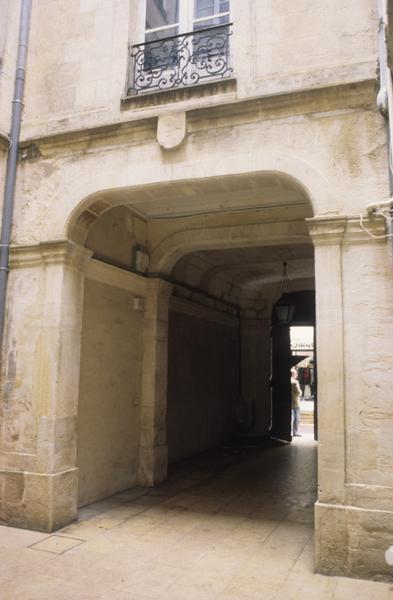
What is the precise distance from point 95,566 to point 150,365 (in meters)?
3.05

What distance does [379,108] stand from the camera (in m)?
4.25

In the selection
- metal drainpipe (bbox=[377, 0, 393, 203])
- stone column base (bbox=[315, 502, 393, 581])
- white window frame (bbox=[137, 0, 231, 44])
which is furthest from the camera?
white window frame (bbox=[137, 0, 231, 44])

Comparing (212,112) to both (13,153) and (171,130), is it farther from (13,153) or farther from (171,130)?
(13,153)

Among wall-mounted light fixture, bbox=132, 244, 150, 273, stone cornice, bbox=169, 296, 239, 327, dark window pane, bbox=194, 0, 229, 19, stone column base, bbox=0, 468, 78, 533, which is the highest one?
dark window pane, bbox=194, 0, 229, 19

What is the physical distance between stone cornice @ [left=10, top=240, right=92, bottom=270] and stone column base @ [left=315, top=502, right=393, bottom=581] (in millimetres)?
3330

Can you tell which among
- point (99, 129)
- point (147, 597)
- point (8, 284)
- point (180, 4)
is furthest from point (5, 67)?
point (147, 597)

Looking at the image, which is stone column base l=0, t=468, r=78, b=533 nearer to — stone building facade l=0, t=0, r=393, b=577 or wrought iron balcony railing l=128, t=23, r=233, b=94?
stone building facade l=0, t=0, r=393, b=577

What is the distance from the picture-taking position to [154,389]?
685cm

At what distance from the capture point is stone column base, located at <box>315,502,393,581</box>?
3822 mm

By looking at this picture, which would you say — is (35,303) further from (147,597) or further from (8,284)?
(147,597)

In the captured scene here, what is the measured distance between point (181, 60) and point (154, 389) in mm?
4007

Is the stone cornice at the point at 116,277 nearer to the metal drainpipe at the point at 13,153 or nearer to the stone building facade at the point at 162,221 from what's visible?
the stone building facade at the point at 162,221

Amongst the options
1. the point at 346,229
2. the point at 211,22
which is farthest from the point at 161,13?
the point at 346,229

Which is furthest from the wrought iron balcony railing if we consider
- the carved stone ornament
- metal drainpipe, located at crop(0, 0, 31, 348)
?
metal drainpipe, located at crop(0, 0, 31, 348)
